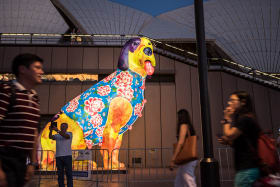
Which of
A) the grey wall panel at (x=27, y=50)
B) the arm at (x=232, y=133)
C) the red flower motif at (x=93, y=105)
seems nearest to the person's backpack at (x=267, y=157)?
the arm at (x=232, y=133)

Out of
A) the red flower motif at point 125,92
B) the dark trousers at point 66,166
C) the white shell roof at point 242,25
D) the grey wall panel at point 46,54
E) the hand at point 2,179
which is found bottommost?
the dark trousers at point 66,166

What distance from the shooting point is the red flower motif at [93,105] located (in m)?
7.57

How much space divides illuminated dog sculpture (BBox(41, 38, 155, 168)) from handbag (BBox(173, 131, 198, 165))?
4282 millimetres

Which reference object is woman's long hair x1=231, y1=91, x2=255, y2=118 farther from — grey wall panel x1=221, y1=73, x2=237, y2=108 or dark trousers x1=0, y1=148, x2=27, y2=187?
grey wall panel x1=221, y1=73, x2=237, y2=108

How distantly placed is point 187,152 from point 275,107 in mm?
10928

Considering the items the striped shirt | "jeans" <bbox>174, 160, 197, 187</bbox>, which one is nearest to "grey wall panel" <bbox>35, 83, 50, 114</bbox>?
"jeans" <bbox>174, 160, 197, 187</bbox>

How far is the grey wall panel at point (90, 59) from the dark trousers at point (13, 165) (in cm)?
A: 1116

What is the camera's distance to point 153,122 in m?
12.4

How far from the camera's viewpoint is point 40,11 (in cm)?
2577

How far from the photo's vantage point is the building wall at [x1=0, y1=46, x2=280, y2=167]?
12188 millimetres

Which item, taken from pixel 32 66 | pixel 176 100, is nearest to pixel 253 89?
pixel 176 100

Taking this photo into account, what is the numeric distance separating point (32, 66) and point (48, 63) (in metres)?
11.4

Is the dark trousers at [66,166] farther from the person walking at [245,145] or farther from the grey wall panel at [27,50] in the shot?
the grey wall panel at [27,50]

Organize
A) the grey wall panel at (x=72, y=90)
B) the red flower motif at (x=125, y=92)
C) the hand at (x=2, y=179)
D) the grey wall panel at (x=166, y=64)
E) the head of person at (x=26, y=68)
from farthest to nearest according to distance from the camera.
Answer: the grey wall panel at (x=166, y=64), the grey wall panel at (x=72, y=90), the red flower motif at (x=125, y=92), the head of person at (x=26, y=68), the hand at (x=2, y=179)
